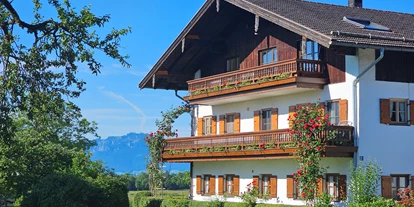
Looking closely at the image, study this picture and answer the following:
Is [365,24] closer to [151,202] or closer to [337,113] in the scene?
[337,113]

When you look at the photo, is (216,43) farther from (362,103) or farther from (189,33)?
(362,103)

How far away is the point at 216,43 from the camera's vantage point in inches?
1428

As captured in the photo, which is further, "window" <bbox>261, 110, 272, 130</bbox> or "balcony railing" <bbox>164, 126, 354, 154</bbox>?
"window" <bbox>261, 110, 272, 130</bbox>

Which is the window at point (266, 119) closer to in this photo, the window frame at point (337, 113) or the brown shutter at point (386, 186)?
the window frame at point (337, 113)

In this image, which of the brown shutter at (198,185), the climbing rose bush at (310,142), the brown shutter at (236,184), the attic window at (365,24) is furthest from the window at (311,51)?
the brown shutter at (198,185)

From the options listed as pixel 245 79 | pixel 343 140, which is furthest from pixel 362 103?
pixel 245 79

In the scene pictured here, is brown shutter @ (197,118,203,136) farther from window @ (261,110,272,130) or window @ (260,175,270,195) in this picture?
window @ (260,175,270,195)

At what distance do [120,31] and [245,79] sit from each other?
1199cm

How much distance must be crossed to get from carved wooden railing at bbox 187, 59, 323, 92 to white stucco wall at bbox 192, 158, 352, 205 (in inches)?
143

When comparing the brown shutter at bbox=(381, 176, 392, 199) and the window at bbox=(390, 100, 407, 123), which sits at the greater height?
the window at bbox=(390, 100, 407, 123)

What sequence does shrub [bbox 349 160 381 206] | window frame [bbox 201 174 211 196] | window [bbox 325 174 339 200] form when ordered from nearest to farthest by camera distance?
shrub [bbox 349 160 381 206], window [bbox 325 174 339 200], window frame [bbox 201 174 211 196]

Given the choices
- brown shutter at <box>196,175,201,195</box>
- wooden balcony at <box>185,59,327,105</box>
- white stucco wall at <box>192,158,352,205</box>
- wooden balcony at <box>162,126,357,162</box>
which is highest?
wooden balcony at <box>185,59,327,105</box>

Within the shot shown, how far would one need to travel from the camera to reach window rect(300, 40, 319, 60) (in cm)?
2991

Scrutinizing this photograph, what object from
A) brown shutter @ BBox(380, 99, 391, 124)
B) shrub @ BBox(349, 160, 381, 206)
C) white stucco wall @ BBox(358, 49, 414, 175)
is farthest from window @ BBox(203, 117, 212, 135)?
shrub @ BBox(349, 160, 381, 206)
